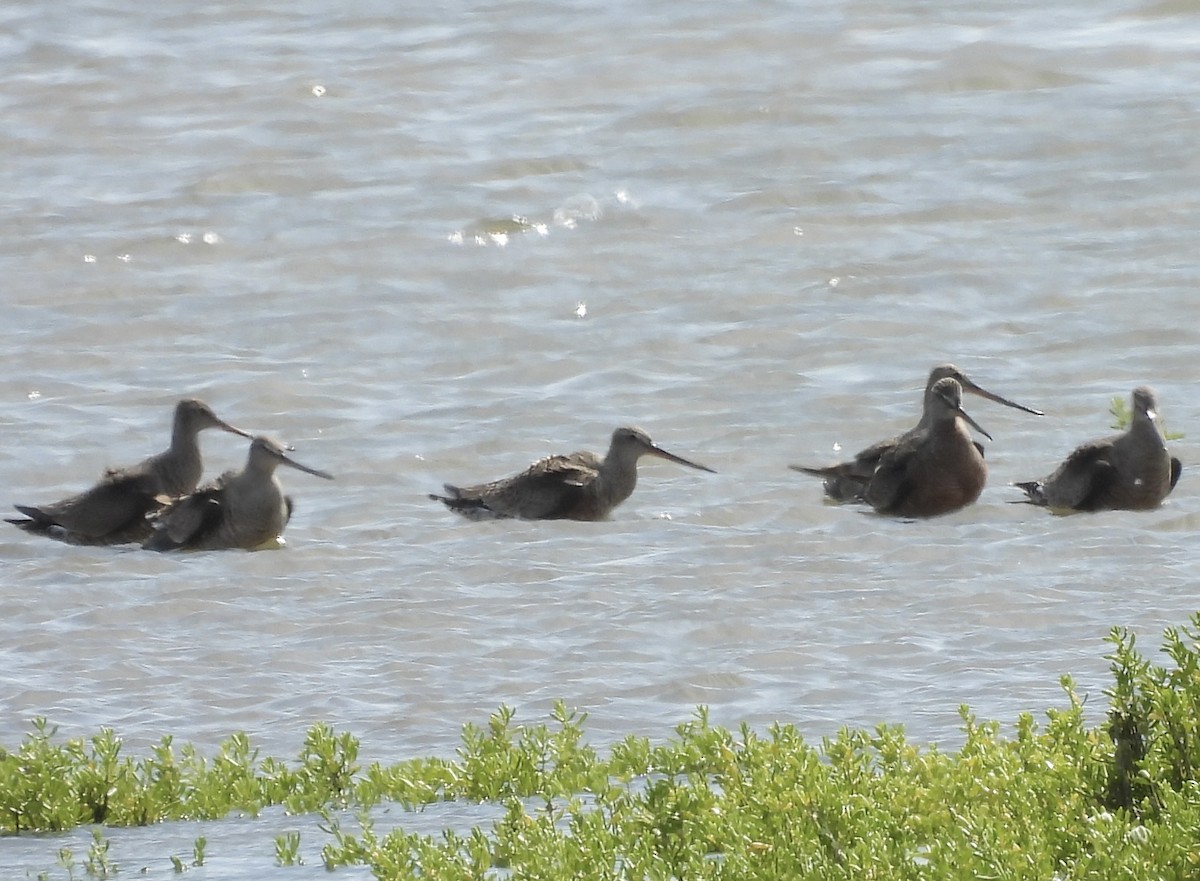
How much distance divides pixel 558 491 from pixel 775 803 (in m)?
7.79

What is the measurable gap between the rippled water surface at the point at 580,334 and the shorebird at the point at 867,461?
165mm

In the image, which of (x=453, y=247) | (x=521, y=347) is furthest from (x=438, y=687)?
(x=453, y=247)

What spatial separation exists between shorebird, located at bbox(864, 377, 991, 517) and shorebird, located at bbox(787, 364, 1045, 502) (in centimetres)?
6

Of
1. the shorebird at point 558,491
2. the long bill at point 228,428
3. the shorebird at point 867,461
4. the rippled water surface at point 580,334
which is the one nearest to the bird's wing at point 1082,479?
the rippled water surface at point 580,334

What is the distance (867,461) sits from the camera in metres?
Answer: 13.6

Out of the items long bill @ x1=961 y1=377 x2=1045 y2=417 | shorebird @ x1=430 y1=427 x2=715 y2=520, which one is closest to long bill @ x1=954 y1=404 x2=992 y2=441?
long bill @ x1=961 y1=377 x2=1045 y2=417

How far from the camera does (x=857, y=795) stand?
18.6 ft

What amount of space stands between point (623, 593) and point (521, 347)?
18.3ft

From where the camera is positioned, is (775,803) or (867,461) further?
(867,461)

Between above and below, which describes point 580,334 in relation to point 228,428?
above

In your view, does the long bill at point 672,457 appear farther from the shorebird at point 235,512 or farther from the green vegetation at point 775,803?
the green vegetation at point 775,803

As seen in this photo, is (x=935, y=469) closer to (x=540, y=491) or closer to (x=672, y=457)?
(x=672, y=457)

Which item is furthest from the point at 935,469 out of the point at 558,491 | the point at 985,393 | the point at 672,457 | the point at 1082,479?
the point at 558,491

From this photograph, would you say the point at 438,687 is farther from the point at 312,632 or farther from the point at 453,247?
the point at 453,247
